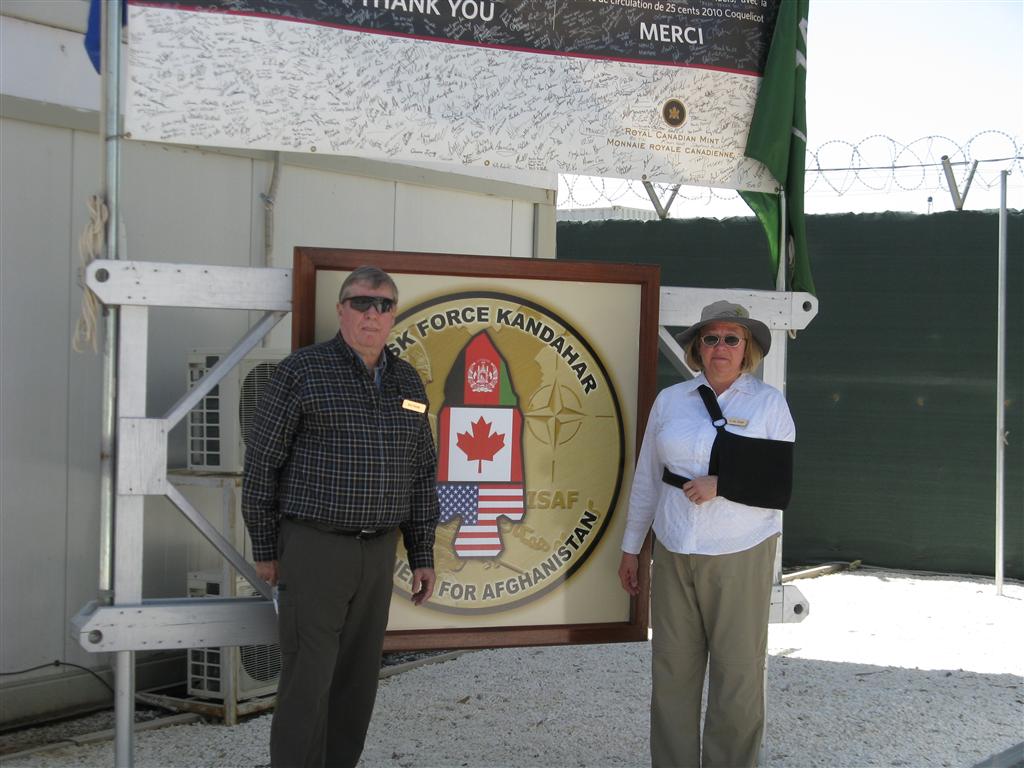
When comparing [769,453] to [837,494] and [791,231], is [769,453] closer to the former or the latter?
[791,231]

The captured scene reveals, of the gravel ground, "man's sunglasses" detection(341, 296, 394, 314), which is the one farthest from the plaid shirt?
the gravel ground

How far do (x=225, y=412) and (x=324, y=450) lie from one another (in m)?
1.61

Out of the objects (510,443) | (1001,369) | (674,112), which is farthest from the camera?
(1001,369)

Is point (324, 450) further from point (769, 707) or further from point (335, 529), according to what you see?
point (769, 707)

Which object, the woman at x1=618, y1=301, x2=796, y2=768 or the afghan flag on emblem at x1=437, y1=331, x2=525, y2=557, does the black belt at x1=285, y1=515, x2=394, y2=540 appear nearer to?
the afghan flag on emblem at x1=437, y1=331, x2=525, y2=557

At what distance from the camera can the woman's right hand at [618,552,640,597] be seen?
4086 mm

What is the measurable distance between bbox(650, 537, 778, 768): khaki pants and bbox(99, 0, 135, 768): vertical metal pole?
1666mm

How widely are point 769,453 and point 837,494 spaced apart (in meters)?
5.57

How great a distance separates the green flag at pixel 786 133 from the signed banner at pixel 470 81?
7 centimetres

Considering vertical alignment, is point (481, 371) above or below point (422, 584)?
above

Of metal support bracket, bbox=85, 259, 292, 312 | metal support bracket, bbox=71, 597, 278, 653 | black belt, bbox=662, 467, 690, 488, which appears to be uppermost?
metal support bracket, bbox=85, 259, 292, 312

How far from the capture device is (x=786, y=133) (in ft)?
14.2

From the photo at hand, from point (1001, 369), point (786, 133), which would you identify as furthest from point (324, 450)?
point (1001, 369)

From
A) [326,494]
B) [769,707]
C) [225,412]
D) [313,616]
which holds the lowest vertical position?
[769,707]
